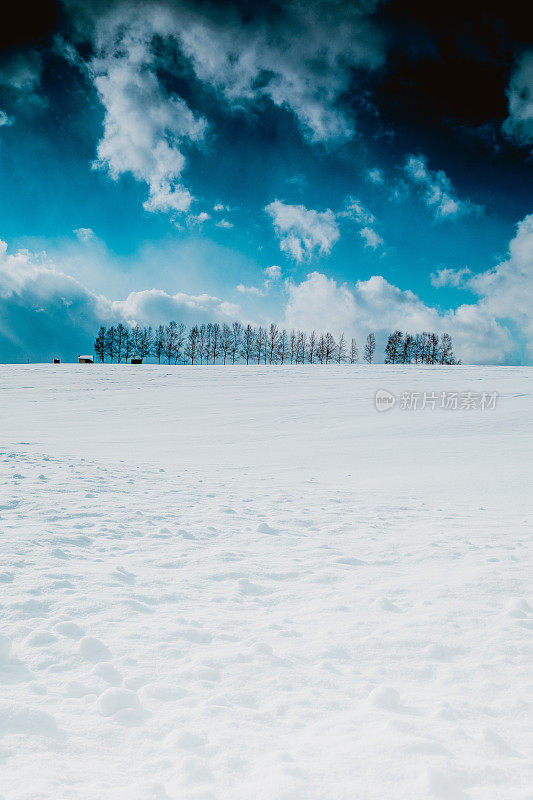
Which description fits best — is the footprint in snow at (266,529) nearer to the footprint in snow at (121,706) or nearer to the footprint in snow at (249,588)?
the footprint in snow at (249,588)

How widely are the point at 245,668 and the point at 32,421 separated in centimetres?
2078

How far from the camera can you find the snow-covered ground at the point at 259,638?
2201 mm

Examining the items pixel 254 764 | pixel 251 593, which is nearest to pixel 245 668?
pixel 254 764

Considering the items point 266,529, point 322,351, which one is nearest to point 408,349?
point 322,351

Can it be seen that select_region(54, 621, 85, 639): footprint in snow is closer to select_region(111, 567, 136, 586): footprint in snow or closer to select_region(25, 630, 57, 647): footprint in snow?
select_region(25, 630, 57, 647): footprint in snow

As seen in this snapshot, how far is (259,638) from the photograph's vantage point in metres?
3.43

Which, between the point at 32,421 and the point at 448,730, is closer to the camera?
the point at 448,730

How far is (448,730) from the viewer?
2486mm

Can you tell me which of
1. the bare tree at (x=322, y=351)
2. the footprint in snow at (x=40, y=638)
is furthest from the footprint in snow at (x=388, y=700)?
the bare tree at (x=322, y=351)

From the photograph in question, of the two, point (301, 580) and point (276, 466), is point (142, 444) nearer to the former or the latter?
point (276, 466)

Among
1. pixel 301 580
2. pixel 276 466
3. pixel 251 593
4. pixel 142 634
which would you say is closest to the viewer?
pixel 142 634

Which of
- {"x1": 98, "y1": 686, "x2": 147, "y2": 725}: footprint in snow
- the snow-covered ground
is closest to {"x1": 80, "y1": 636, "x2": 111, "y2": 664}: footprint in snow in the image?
the snow-covered ground

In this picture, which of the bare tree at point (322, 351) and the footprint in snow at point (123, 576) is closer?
the footprint in snow at point (123, 576)

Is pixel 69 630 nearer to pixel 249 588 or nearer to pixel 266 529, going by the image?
pixel 249 588
